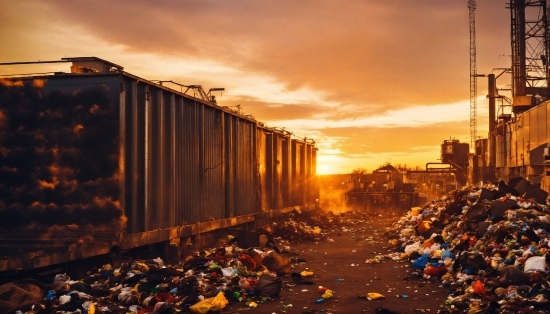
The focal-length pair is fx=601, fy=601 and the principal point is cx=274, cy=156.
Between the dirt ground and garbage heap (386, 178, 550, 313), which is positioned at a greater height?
garbage heap (386, 178, 550, 313)

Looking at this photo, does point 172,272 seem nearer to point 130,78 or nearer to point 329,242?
point 130,78

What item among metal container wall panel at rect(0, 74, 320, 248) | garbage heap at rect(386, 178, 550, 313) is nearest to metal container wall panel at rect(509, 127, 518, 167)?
garbage heap at rect(386, 178, 550, 313)

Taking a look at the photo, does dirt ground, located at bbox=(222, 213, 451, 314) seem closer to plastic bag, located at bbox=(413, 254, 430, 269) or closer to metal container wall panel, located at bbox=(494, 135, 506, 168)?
plastic bag, located at bbox=(413, 254, 430, 269)

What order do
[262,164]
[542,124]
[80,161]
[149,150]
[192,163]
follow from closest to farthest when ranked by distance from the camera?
[80,161]
[149,150]
[192,163]
[262,164]
[542,124]

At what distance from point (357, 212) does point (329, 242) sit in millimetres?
17724

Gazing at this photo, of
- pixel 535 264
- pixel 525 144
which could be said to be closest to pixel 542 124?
pixel 525 144

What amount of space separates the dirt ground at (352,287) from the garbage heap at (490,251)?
15.1 inches

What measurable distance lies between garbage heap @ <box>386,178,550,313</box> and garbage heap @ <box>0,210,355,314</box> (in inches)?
95.8

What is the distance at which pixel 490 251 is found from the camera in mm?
11523

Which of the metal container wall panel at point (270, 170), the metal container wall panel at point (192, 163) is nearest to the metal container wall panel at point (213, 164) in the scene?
the metal container wall panel at point (192, 163)

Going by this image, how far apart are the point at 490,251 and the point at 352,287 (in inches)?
120

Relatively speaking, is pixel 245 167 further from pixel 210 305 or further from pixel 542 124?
pixel 542 124

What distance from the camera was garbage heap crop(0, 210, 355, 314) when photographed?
809 centimetres

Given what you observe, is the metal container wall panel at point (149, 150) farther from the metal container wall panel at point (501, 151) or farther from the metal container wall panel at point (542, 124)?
the metal container wall panel at point (501, 151)
